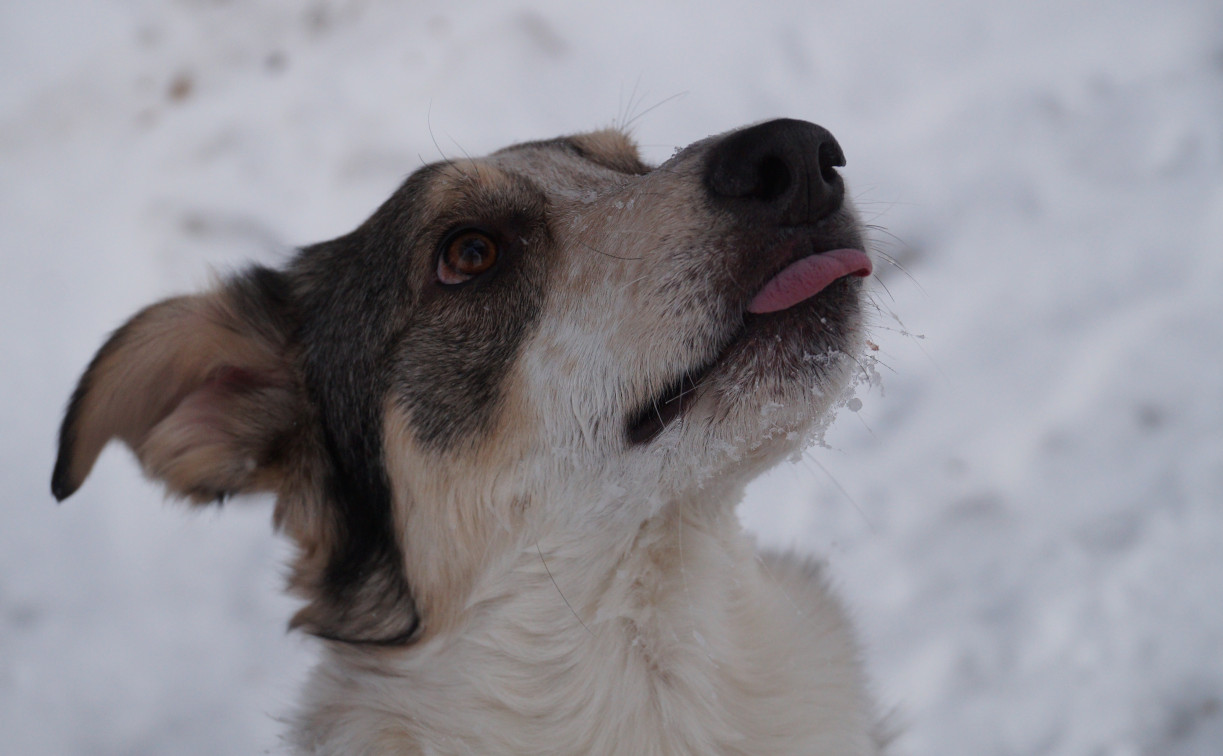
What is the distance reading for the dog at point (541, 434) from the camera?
2469mm

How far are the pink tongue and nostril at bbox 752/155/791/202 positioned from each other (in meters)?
0.19

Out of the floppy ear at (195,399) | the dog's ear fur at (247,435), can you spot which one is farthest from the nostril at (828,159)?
the floppy ear at (195,399)

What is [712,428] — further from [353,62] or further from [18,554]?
[353,62]

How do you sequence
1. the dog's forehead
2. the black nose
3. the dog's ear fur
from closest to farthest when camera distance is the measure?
the black nose < the dog's ear fur < the dog's forehead

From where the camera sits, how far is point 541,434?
271 cm

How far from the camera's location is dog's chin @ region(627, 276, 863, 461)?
2420 mm

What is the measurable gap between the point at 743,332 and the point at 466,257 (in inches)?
38.9

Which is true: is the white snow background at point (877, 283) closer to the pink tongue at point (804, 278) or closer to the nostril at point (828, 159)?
the pink tongue at point (804, 278)

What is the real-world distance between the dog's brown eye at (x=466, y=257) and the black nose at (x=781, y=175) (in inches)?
31.7

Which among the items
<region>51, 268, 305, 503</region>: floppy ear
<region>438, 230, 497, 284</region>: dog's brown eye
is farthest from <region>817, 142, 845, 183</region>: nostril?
<region>51, 268, 305, 503</region>: floppy ear

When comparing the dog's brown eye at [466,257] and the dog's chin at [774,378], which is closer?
the dog's chin at [774,378]

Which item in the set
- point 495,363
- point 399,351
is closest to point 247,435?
point 399,351

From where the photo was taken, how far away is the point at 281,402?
10.7 feet

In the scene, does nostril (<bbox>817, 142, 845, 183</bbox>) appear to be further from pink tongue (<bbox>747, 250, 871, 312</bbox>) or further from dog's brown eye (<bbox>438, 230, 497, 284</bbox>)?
dog's brown eye (<bbox>438, 230, 497, 284</bbox>)
